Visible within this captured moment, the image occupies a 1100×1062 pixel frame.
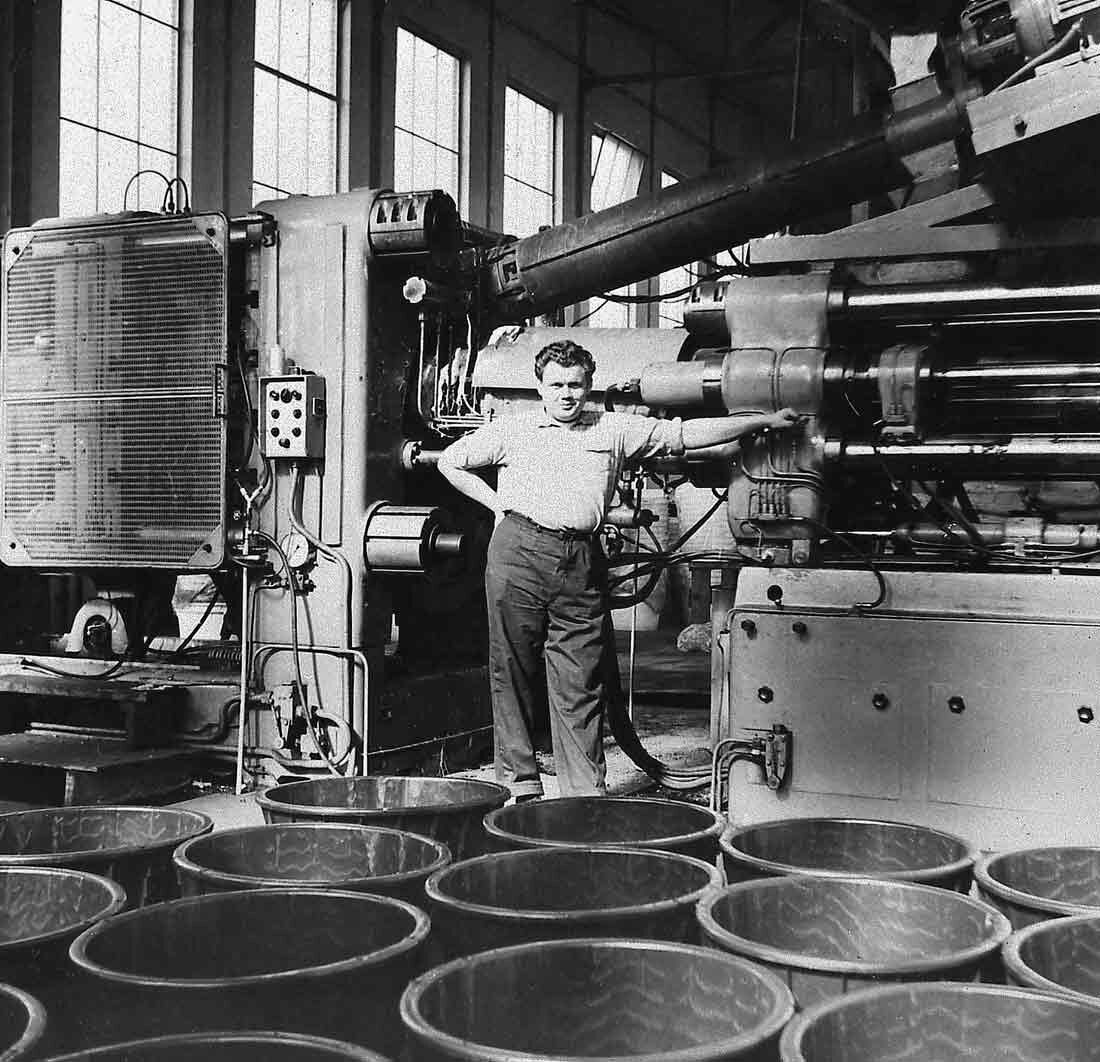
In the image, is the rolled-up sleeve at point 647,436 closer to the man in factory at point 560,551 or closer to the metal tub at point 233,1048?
the man in factory at point 560,551

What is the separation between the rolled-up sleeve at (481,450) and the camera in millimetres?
3326

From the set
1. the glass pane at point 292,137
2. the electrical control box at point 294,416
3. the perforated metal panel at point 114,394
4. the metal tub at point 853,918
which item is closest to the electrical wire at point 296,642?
the perforated metal panel at point 114,394

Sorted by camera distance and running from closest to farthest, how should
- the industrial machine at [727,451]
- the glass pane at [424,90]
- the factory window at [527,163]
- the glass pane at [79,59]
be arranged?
1. the industrial machine at [727,451]
2. the glass pane at [79,59]
3. the glass pane at [424,90]
4. the factory window at [527,163]

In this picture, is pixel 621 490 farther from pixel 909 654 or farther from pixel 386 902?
pixel 386 902

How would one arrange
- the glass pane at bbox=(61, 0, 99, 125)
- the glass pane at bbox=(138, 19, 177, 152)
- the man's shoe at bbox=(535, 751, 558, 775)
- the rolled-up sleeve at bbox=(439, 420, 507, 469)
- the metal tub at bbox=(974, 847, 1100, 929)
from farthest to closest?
the glass pane at bbox=(138, 19, 177, 152), the glass pane at bbox=(61, 0, 99, 125), the man's shoe at bbox=(535, 751, 558, 775), the rolled-up sleeve at bbox=(439, 420, 507, 469), the metal tub at bbox=(974, 847, 1100, 929)

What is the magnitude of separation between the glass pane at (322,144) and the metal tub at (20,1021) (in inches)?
285

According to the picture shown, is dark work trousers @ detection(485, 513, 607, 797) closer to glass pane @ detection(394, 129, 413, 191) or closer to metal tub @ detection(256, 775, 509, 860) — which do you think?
metal tub @ detection(256, 775, 509, 860)

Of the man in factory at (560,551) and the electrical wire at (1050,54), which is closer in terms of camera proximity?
the electrical wire at (1050,54)

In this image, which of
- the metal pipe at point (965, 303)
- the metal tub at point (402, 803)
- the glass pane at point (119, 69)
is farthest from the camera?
the glass pane at point (119, 69)

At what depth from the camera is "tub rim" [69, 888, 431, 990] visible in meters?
1.00

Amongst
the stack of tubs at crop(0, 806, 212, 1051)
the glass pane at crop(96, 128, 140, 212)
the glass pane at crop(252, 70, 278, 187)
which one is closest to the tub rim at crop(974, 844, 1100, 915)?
the stack of tubs at crop(0, 806, 212, 1051)

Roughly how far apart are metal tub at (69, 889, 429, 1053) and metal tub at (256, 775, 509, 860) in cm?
29

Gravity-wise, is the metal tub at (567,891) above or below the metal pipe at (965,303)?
below

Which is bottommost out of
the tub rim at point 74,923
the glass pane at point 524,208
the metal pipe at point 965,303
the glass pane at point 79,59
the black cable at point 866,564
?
the tub rim at point 74,923
